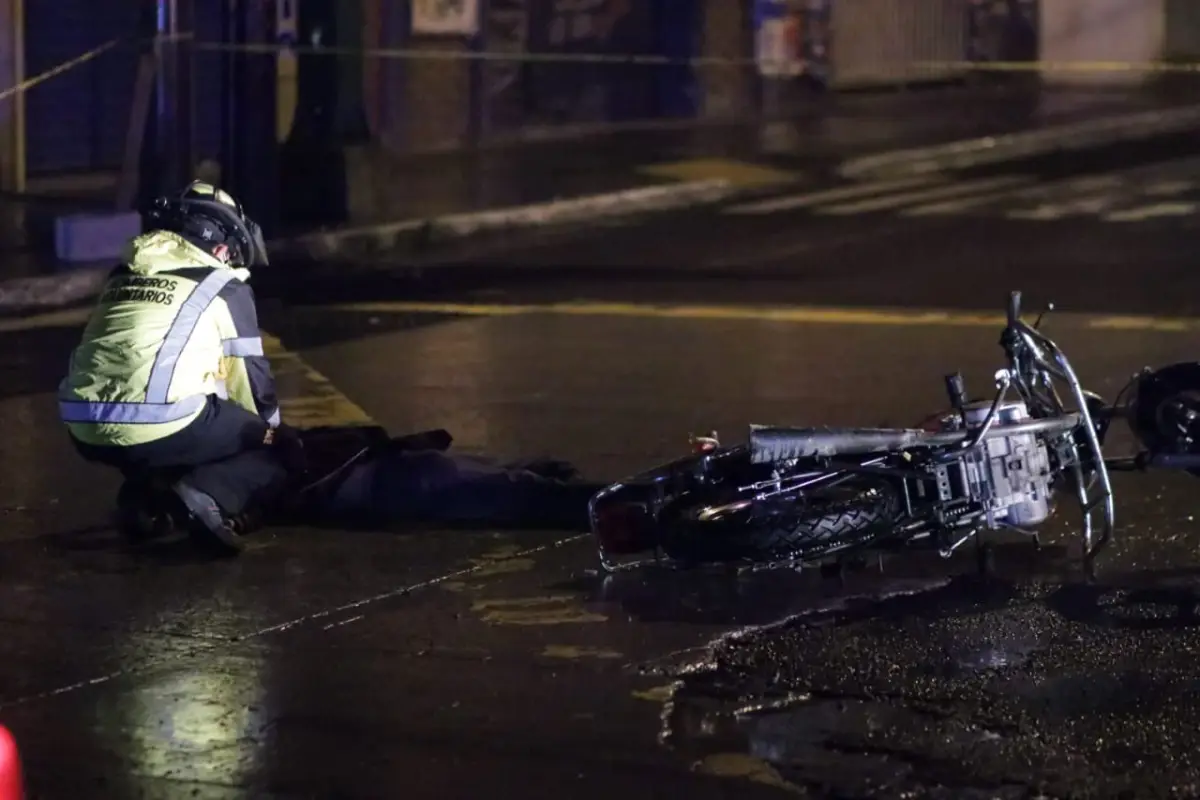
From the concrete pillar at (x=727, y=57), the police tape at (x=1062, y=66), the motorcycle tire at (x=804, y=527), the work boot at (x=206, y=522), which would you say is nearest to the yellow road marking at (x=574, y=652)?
the motorcycle tire at (x=804, y=527)

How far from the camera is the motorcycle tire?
21.7 ft

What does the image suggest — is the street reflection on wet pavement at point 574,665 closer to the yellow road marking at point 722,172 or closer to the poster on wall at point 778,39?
the yellow road marking at point 722,172

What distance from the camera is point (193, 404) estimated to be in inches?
293

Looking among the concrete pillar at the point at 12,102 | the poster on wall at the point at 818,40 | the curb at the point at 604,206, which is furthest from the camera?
the poster on wall at the point at 818,40

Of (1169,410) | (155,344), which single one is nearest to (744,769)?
(1169,410)

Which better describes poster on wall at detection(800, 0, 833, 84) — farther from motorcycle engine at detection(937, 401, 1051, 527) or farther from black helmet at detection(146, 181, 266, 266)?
motorcycle engine at detection(937, 401, 1051, 527)

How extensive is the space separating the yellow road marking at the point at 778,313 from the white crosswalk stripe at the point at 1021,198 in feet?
18.3

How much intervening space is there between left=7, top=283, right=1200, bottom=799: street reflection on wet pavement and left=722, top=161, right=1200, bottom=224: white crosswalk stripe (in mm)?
11460

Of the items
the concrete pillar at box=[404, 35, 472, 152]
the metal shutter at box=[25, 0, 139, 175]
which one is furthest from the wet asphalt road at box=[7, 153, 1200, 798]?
the concrete pillar at box=[404, 35, 472, 152]

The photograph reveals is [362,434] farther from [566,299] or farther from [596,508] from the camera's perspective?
[566,299]

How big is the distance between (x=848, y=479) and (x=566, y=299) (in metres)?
8.12

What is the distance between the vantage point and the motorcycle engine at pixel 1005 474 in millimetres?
6785

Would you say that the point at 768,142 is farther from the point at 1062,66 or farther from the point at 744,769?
the point at 744,769

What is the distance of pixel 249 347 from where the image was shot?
7641mm
